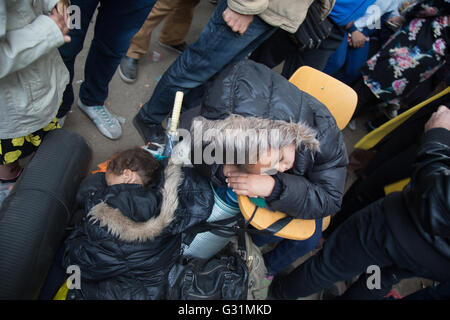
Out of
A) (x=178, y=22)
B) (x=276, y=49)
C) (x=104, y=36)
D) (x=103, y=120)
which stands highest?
(x=276, y=49)

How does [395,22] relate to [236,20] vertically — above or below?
above

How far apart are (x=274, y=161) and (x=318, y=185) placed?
302 millimetres

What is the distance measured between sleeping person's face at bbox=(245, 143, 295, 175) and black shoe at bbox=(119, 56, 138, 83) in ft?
5.78

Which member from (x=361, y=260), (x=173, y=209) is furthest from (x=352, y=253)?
(x=173, y=209)

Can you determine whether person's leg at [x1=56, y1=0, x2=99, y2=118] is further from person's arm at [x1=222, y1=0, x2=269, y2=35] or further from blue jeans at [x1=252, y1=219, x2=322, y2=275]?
blue jeans at [x1=252, y1=219, x2=322, y2=275]

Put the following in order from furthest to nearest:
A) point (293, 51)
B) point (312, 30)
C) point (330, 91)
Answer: point (293, 51), point (312, 30), point (330, 91)

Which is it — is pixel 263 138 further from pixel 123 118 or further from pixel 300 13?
pixel 123 118

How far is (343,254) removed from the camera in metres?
1.59

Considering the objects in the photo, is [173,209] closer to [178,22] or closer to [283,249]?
[283,249]

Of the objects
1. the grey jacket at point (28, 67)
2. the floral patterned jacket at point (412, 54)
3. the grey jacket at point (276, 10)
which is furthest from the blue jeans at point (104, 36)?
the floral patterned jacket at point (412, 54)

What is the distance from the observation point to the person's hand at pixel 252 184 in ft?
4.03

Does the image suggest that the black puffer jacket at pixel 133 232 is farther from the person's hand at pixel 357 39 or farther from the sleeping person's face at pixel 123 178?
the person's hand at pixel 357 39

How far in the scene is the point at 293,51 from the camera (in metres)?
2.34

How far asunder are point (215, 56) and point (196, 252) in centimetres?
118
